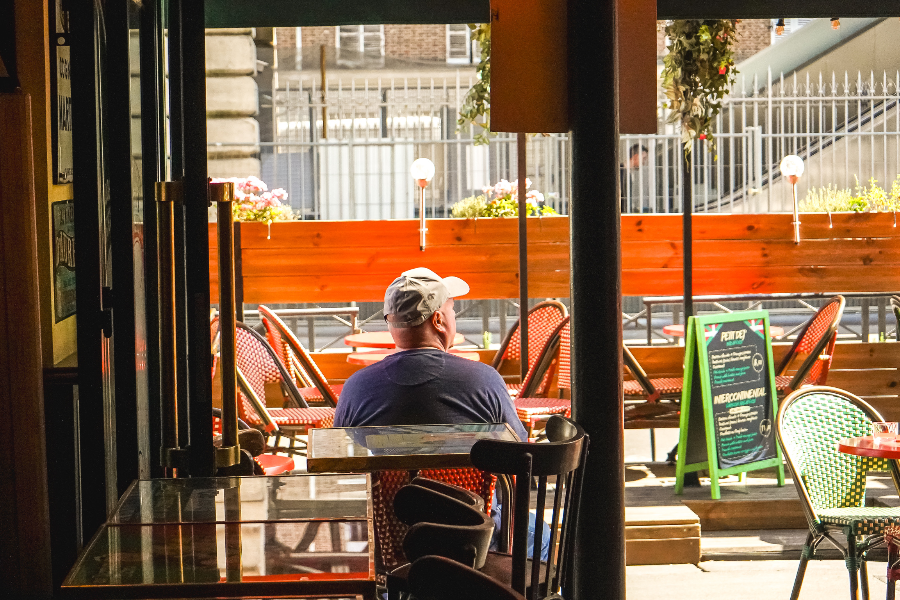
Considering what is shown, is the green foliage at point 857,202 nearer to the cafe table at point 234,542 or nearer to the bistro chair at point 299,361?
the bistro chair at point 299,361

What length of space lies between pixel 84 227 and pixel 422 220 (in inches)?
182

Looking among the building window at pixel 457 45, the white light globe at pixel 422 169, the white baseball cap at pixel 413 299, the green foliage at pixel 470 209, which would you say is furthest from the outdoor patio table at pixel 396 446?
the building window at pixel 457 45

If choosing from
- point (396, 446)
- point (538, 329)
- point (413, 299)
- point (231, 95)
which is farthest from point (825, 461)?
point (231, 95)

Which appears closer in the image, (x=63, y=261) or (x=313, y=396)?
(x=63, y=261)

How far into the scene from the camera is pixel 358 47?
19.5 m

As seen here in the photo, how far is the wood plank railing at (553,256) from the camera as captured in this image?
675 centimetres

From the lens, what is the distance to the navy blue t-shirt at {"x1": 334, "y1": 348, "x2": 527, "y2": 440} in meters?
A: 2.82

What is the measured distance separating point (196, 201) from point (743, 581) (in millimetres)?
3164

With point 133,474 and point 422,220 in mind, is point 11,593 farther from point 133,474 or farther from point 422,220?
point 422,220

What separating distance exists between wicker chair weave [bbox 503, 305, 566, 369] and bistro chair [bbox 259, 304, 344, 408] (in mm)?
1168

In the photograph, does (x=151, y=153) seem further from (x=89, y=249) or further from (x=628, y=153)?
(x=628, y=153)

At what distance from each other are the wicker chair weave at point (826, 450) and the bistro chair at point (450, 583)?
242 cm

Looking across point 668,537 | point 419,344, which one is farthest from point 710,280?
point 419,344

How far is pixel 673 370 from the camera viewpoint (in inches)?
258
